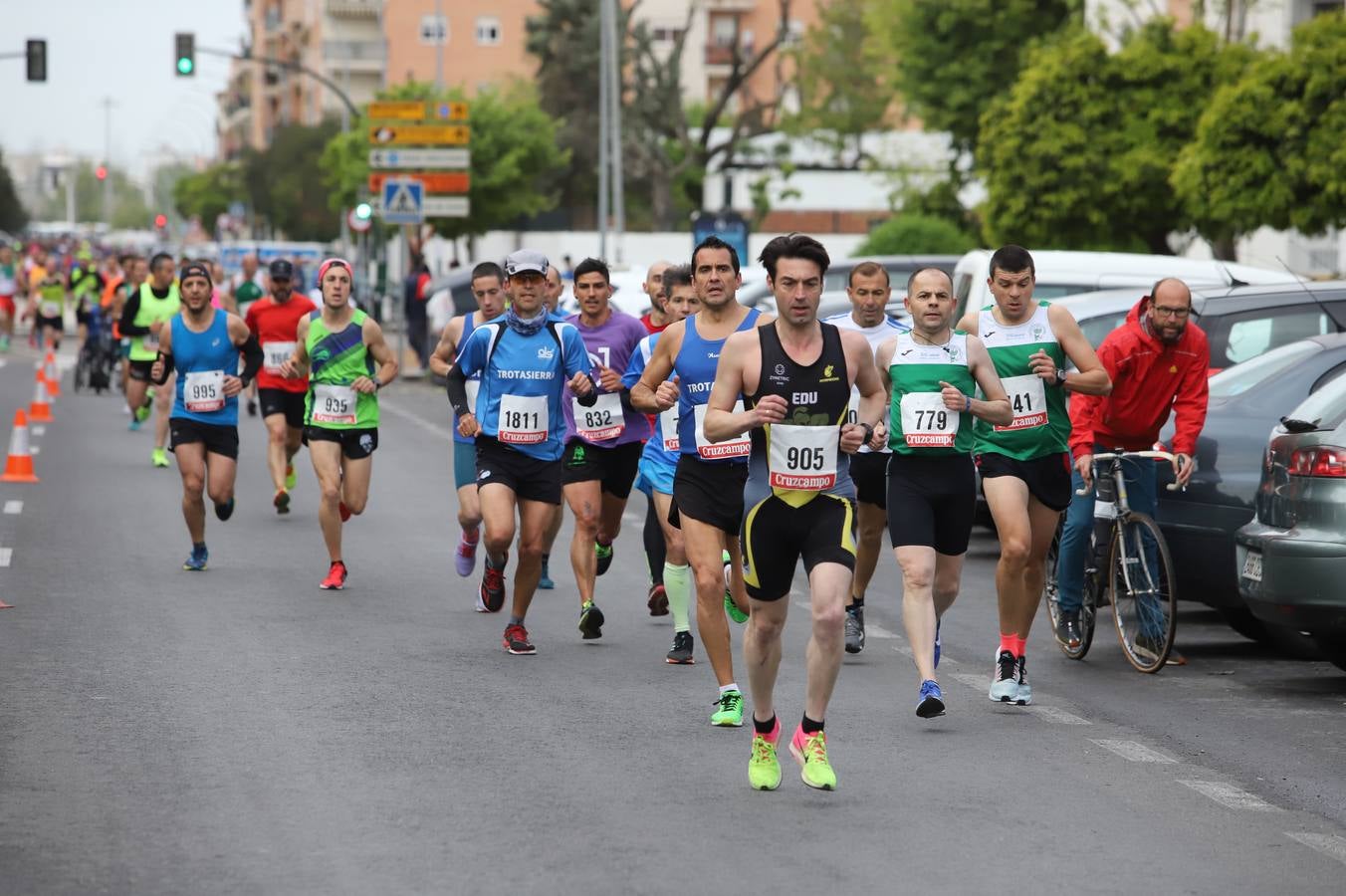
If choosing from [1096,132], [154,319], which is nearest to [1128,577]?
[154,319]

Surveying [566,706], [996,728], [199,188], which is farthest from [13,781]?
[199,188]

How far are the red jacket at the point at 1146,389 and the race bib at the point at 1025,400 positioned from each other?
2.76 feet

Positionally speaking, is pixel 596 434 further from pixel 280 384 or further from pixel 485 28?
pixel 485 28

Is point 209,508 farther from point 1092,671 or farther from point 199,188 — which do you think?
point 199,188

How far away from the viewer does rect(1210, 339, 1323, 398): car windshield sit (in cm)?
1161

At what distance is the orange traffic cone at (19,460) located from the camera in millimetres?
20469

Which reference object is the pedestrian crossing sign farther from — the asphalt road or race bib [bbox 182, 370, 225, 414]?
the asphalt road

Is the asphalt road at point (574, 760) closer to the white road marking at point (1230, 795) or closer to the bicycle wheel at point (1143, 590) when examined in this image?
the white road marking at point (1230, 795)

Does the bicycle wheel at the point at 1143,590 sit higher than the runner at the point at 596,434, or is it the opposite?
the runner at the point at 596,434

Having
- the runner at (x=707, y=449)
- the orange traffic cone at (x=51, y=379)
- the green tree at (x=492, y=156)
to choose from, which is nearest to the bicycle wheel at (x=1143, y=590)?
the runner at (x=707, y=449)

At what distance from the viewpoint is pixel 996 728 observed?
905 centimetres

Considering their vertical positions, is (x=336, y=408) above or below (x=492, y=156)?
below

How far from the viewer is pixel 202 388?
1411 cm

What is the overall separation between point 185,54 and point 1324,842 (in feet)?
143
